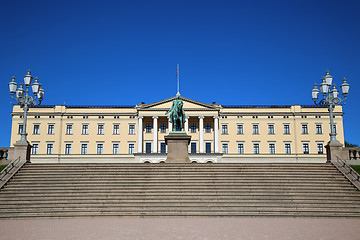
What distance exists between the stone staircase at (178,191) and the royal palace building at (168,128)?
2000 inches

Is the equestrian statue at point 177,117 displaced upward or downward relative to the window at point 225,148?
downward

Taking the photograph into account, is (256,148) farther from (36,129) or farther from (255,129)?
(36,129)

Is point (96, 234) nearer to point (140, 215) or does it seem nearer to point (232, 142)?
point (140, 215)

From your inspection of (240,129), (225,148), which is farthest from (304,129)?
(225,148)

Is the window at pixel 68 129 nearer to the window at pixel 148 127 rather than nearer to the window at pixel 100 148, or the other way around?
the window at pixel 100 148

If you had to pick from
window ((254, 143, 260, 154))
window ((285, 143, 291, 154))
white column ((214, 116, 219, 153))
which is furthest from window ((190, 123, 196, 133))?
window ((285, 143, 291, 154))

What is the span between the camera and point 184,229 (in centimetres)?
1272

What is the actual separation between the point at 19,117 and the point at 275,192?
65.3 meters

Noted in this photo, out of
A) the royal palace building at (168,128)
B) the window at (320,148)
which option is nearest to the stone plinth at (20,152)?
the royal palace building at (168,128)

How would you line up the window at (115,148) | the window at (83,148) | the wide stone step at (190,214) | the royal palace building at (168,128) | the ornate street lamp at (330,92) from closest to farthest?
1. the wide stone step at (190,214)
2. the ornate street lamp at (330,92)
3. the royal palace building at (168,128)
4. the window at (115,148)
5. the window at (83,148)

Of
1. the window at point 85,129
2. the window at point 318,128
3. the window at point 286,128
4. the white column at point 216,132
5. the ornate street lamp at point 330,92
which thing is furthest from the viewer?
the window at point 286,128

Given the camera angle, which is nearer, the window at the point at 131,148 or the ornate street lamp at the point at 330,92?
the ornate street lamp at the point at 330,92

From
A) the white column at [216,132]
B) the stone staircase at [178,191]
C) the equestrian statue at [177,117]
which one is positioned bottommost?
the stone staircase at [178,191]

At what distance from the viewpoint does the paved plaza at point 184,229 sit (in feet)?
37.4
